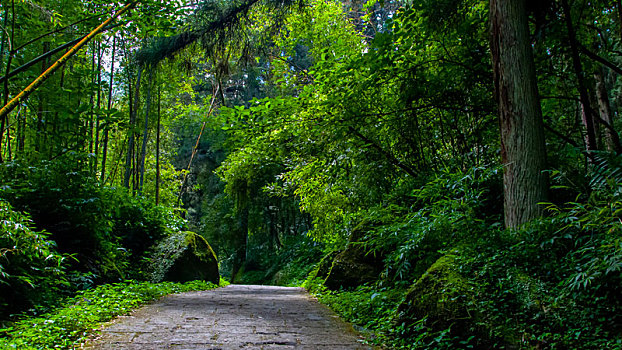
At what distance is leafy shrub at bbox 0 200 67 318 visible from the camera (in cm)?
390

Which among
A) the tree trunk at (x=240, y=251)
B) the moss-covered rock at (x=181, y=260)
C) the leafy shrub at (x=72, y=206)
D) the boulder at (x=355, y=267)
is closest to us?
the leafy shrub at (x=72, y=206)

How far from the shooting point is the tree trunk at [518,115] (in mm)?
3871

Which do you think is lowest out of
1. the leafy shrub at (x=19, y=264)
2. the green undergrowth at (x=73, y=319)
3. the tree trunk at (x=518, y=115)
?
the green undergrowth at (x=73, y=319)

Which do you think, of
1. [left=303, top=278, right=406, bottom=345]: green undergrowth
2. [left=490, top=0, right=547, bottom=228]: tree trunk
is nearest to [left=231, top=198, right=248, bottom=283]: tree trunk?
[left=303, top=278, right=406, bottom=345]: green undergrowth

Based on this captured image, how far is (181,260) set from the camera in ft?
27.5

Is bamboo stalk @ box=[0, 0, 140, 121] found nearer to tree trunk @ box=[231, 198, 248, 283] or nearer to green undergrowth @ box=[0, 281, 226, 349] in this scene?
green undergrowth @ box=[0, 281, 226, 349]

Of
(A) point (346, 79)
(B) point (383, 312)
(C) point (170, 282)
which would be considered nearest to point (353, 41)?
(A) point (346, 79)

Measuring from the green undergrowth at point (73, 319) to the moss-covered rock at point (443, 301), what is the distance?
2.76 m

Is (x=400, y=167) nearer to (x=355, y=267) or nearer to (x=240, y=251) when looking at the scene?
(x=355, y=267)

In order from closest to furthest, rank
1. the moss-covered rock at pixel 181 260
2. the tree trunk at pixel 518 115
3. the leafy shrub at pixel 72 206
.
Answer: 1. the tree trunk at pixel 518 115
2. the leafy shrub at pixel 72 206
3. the moss-covered rock at pixel 181 260

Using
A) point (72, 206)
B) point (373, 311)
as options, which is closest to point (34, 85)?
point (72, 206)

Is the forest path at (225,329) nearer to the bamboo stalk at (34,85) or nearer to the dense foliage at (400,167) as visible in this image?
the dense foliage at (400,167)

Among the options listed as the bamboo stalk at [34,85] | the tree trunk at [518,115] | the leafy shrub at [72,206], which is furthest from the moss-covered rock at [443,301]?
the leafy shrub at [72,206]

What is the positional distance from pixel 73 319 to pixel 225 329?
4.69 feet
